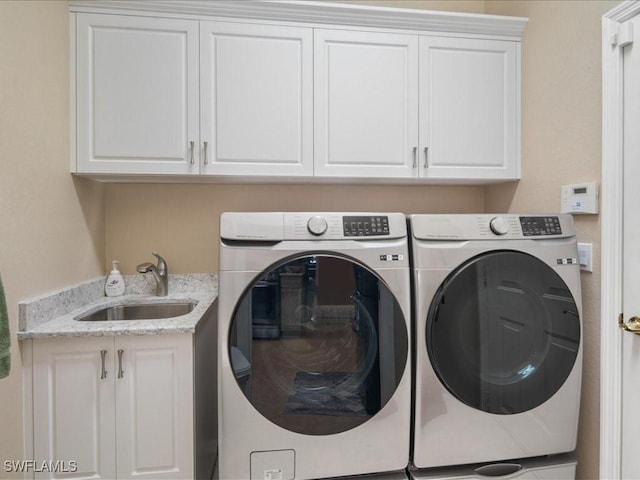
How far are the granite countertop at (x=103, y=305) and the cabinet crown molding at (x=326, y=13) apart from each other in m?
1.32

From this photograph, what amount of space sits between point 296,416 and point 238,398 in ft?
0.75

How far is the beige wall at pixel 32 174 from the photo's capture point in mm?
1228

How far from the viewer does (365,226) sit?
1.35 metres

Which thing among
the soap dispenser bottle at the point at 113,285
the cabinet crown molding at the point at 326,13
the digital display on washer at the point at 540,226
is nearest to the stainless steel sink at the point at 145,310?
the soap dispenser bottle at the point at 113,285

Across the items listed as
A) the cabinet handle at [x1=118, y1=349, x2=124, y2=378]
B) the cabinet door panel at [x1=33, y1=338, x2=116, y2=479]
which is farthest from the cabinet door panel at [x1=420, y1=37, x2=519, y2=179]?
the cabinet door panel at [x1=33, y1=338, x2=116, y2=479]

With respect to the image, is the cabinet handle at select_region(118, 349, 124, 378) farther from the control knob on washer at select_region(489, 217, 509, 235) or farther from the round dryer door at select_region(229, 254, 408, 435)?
the control knob on washer at select_region(489, 217, 509, 235)

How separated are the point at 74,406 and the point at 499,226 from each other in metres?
1.80

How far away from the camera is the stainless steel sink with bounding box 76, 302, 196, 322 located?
1.77 metres

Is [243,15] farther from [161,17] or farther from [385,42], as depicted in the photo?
[385,42]

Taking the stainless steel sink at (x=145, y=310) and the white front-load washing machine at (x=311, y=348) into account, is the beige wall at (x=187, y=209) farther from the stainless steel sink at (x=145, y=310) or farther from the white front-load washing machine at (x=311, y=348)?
the white front-load washing machine at (x=311, y=348)

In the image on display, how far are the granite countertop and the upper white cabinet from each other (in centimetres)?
59

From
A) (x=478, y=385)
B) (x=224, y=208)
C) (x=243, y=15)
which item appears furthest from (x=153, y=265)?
(x=478, y=385)

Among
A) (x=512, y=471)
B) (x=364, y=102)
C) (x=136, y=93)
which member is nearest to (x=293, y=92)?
(x=364, y=102)

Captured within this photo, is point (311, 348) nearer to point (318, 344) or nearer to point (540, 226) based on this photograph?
point (318, 344)
